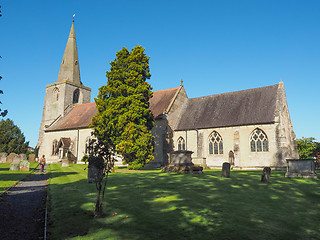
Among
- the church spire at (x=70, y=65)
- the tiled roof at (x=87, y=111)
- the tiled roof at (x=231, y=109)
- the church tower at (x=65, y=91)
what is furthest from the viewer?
the church spire at (x=70, y=65)

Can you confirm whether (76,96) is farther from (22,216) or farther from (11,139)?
(22,216)

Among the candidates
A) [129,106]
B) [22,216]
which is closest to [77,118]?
[129,106]

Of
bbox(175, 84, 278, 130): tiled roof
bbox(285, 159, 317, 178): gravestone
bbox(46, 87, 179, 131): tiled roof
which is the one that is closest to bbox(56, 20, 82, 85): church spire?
bbox(46, 87, 179, 131): tiled roof

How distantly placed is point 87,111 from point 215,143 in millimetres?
25276

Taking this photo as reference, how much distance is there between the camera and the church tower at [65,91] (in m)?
47.8

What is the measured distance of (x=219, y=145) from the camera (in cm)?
3050

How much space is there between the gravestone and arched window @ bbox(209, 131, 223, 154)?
13.6 metres

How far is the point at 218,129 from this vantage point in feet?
100

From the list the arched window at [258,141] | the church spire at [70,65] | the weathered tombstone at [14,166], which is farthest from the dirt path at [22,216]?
the church spire at [70,65]

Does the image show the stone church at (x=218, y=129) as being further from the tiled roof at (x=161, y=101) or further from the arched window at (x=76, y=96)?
the arched window at (x=76, y=96)

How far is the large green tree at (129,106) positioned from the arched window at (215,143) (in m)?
9.34

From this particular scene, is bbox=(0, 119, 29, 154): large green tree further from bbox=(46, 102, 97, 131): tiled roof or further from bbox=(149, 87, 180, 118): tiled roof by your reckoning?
bbox=(149, 87, 180, 118): tiled roof

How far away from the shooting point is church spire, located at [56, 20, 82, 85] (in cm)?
4900

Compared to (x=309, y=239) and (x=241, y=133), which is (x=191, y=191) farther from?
(x=241, y=133)
